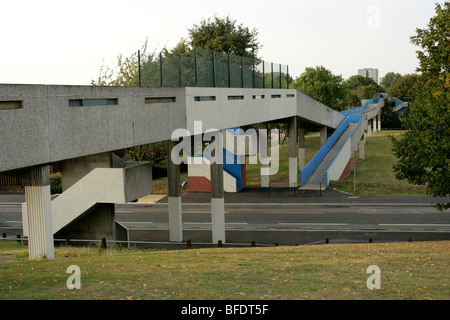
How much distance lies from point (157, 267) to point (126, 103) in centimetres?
572

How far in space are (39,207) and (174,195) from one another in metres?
11.8

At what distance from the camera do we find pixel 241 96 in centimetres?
2938

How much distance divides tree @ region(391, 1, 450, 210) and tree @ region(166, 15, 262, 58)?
4010cm

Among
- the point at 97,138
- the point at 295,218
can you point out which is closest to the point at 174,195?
the point at 295,218

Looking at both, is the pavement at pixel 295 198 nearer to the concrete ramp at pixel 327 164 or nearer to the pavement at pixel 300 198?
the pavement at pixel 300 198

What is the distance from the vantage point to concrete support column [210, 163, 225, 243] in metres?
26.0

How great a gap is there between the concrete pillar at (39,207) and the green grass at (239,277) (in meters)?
0.58

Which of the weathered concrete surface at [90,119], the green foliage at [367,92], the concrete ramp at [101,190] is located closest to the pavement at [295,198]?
the weathered concrete surface at [90,119]

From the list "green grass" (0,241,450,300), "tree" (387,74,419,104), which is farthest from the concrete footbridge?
"tree" (387,74,419,104)

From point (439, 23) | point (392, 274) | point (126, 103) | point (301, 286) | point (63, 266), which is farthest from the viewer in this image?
point (439, 23)

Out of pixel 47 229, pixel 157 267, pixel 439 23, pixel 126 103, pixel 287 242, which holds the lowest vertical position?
pixel 287 242

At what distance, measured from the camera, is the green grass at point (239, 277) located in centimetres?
1062
